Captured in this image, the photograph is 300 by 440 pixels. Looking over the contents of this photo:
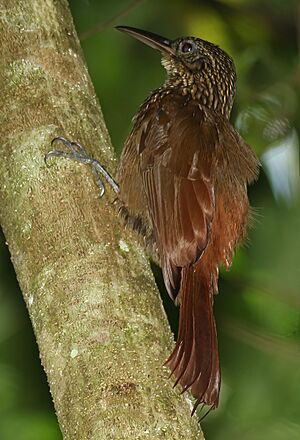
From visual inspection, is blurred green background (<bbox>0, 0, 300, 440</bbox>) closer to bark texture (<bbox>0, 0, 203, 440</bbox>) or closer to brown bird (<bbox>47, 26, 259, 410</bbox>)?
brown bird (<bbox>47, 26, 259, 410</bbox>)

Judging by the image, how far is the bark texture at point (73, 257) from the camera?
198 centimetres

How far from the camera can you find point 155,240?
3076 millimetres

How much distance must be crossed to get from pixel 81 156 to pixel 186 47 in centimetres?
193

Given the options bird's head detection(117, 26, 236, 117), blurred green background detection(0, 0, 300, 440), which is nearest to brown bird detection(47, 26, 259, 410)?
bird's head detection(117, 26, 236, 117)

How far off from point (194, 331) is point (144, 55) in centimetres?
263

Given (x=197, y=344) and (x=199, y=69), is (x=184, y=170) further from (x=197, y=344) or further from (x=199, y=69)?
(x=199, y=69)

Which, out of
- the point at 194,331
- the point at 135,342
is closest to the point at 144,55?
the point at 194,331

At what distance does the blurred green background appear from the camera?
150 inches

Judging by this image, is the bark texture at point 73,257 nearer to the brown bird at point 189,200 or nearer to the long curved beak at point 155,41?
the brown bird at point 189,200

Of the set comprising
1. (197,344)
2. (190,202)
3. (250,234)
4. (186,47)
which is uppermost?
(186,47)

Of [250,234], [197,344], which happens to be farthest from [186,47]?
[197,344]

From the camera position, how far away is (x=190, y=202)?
2.99m

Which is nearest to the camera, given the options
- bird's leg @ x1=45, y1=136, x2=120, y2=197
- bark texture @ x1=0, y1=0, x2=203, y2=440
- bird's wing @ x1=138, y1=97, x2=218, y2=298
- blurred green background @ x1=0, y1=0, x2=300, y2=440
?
bark texture @ x1=0, y1=0, x2=203, y2=440

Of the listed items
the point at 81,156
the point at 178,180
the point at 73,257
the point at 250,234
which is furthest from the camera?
the point at 250,234
